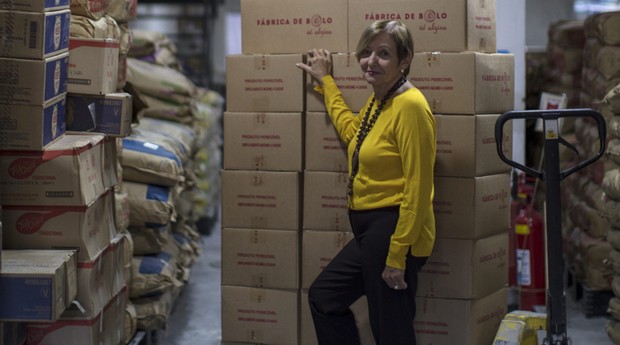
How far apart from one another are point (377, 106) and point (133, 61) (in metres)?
3.48

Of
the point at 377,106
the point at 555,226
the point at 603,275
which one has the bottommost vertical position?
the point at 603,275

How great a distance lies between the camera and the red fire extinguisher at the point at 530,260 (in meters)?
6.36

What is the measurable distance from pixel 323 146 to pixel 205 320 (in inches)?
84.2

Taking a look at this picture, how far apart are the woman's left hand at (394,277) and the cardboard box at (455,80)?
983mm

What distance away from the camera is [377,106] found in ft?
14.0

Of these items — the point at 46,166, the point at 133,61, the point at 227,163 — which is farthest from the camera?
the point at 133,61

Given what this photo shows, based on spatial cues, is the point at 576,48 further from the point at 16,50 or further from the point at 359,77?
the point at 16,50

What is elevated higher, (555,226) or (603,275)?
(555,226)

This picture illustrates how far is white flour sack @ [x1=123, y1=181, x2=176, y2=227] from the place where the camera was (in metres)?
5.95

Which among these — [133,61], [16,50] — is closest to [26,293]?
[16,50]

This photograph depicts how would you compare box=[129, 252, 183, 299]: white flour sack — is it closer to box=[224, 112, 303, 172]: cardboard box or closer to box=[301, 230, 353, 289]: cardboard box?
box=[224, 112, 303, 172]: cardboard box

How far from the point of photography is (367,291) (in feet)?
13.8

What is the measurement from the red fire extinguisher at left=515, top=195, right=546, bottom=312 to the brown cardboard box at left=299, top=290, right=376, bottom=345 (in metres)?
1.75

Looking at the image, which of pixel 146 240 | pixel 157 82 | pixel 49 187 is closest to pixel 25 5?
pixel 49 187
